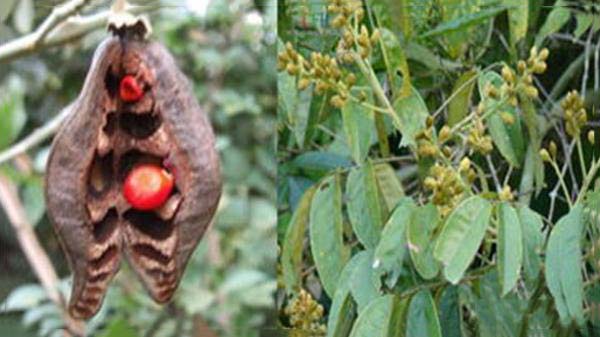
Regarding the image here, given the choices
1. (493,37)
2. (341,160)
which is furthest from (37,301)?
(493,37)

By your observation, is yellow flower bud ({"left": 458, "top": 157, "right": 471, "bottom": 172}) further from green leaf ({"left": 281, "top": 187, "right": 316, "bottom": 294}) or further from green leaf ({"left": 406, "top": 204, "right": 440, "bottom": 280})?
green leaf ({"left": 281, "top": 187, "right": 316, "bottom": 294})

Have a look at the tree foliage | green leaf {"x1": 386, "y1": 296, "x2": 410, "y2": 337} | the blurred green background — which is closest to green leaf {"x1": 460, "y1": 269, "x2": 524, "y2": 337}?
the tree foliage

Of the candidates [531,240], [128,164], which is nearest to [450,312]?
[531,240]

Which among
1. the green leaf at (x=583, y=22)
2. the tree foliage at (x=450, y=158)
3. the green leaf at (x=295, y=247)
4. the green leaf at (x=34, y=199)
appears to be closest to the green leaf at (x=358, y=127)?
the tree foliage at (x=450, y=158)

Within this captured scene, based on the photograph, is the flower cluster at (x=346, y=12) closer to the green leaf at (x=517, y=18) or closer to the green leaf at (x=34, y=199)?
the green leaf at (x=517, y=18)

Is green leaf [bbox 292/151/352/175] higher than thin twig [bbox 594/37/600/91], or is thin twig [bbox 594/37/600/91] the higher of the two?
thin twig [bbox 594/37/600/91]

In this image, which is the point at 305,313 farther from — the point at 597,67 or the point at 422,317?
the point at 597,67
